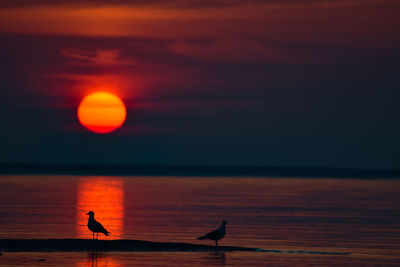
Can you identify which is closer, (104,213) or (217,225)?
(217,225)

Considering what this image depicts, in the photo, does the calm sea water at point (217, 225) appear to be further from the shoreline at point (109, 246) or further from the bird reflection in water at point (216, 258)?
the shoreline at point (109, 246)

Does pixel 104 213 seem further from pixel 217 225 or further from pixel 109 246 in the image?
pixel 109 246

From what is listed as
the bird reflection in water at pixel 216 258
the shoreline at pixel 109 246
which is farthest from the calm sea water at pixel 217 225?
the shoreline at pixel 109 246

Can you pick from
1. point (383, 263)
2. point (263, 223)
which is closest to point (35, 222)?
point (263, 223)

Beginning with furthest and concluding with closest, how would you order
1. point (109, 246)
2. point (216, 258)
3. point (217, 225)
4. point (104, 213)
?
point (104, 213), point (217, 225), point (109, 246), point (216, 258)

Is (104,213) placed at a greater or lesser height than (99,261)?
greater

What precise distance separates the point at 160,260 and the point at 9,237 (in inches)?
320

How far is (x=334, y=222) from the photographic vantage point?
38.9 metres

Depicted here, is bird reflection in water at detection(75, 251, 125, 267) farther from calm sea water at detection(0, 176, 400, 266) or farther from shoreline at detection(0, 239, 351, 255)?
shoreline at detection(0, 239, 351, 255)

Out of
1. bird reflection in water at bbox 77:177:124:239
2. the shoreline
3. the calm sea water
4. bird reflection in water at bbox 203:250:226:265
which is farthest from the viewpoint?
bird reflection in water at bbox 77:177:124:239

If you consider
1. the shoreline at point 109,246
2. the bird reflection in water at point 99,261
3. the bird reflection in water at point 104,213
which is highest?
the bird reflection in water at point 104,213

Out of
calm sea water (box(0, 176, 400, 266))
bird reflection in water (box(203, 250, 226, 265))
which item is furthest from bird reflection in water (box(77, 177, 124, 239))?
bird reflection in water (box(203, 250, 226, 265))

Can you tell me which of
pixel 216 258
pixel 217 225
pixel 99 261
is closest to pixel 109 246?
pixel 99 261

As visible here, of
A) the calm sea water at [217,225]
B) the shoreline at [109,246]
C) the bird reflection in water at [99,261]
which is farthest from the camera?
the shoreline at [109,246]
